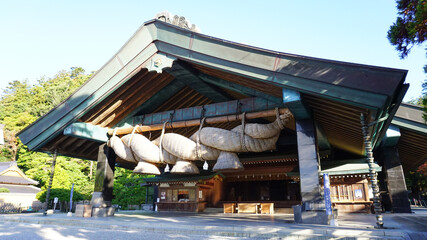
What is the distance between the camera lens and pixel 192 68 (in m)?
9.41

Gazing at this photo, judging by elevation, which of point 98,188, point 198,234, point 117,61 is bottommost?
point 198,234

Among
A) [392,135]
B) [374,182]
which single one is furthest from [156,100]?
[392,135]

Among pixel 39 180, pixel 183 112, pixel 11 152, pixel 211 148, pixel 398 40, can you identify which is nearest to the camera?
pixel 398 40

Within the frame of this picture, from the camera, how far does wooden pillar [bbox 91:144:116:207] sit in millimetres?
10758

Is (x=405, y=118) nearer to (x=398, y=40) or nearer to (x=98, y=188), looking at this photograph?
(x=398, y=40)

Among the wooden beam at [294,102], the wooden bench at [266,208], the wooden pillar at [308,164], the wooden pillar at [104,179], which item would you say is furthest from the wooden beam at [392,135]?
the wooden pillar at [104,179]

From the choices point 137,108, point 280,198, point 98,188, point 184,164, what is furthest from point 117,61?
point 280,198

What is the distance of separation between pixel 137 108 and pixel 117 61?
254 centimetres

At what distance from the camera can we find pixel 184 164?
9625 millimetres

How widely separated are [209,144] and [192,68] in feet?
9.46

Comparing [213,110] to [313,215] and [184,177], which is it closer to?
[313,215]

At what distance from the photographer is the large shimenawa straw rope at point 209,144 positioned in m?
8.67

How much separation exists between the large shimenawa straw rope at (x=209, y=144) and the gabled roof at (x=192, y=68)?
1.33 m

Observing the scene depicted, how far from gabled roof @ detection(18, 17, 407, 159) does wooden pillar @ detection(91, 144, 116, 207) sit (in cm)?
135
